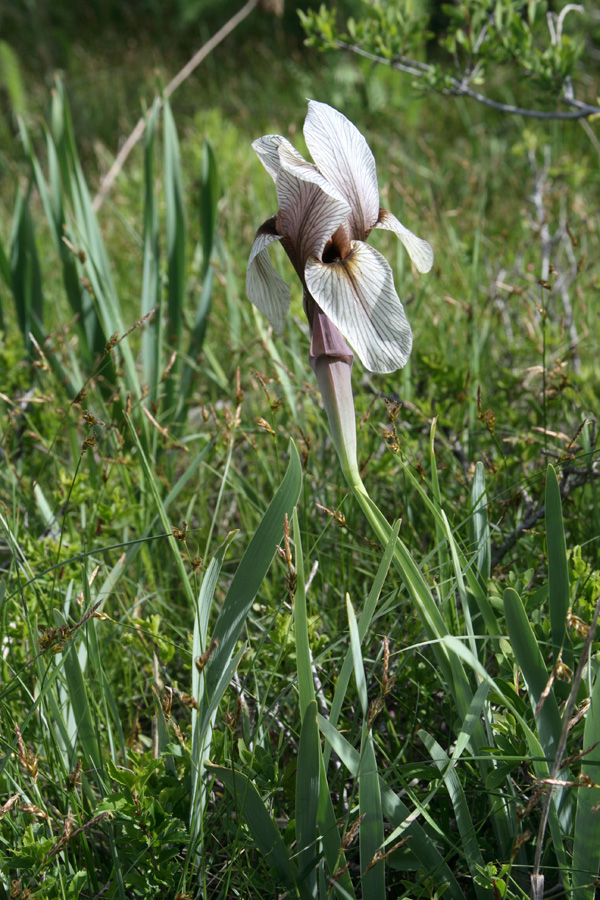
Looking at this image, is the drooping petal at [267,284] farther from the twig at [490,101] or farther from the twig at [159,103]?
the twig at [159,103]

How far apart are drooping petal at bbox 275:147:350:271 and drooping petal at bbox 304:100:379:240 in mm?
20

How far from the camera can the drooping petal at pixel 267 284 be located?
29.4 inches

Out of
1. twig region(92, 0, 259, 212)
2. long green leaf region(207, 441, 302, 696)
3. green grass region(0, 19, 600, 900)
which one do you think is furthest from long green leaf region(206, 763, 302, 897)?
twig region(92, 0, 259, 212)

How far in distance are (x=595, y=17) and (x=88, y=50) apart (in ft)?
17.5

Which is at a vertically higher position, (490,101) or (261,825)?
(490,101)

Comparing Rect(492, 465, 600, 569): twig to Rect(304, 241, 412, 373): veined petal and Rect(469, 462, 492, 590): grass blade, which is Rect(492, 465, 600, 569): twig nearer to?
Rect(469, 462, 492, 590): grass blade

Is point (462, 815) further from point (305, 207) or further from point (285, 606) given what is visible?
point (305, 207)

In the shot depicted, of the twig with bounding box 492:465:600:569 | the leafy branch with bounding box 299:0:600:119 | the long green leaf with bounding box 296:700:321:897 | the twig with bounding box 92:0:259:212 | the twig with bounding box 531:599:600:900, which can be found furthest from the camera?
the twig with bounding box 92:0:259:212

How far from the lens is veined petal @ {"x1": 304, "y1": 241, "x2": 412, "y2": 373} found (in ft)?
2.23

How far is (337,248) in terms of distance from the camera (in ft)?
2.48

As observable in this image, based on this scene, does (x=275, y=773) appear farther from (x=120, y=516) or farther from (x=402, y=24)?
(x=402, y=24)

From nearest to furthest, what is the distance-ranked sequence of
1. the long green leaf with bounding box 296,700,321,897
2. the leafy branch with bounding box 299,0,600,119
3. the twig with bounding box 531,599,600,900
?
the twig with bounding box 531,599,600,900, the long green leaf with bounding box 296,700,321,897, the leafy branch with bounding box 299,0,600,119

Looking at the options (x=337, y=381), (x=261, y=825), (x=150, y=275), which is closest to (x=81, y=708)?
(x=261, y=825)

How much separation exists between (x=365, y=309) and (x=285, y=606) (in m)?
0.47
